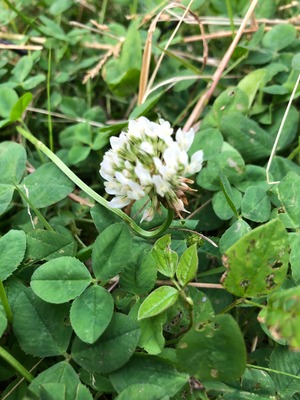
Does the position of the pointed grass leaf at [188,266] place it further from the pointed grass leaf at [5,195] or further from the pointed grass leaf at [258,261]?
the pointed grass leaf at [5,195]

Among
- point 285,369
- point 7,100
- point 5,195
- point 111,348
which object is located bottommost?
point 285,369

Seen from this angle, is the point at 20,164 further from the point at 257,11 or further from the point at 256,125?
the point at 257,11

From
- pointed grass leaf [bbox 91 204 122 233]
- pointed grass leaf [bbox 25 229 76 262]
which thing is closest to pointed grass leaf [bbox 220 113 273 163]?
pointed grass leaf [bbox 91 204 122 233]

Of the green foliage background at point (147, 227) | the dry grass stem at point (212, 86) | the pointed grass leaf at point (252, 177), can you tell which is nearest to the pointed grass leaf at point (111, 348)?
the green foliage background at point (147, 227)

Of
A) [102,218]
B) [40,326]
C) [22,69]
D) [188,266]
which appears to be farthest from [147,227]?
[22,69]

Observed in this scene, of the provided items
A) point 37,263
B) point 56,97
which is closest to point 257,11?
point 56,97

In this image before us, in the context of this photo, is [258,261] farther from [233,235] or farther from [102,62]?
[102,62]

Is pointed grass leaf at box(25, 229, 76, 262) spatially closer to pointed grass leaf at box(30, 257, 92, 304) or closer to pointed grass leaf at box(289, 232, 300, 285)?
pointed grass leaf at box(30, 257, 92, 304)
